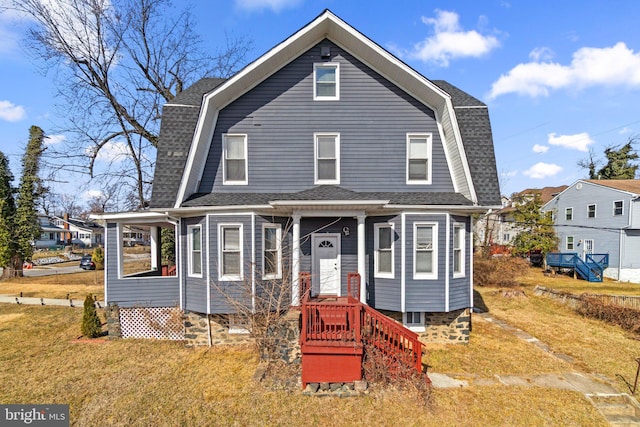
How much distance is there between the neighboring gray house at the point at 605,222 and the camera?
68.6 feet

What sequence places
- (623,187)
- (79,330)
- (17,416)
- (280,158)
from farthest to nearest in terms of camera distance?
(623,187), (79,330), (280,158), (17,416)

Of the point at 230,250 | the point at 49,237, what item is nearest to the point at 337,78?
the point at 230,250

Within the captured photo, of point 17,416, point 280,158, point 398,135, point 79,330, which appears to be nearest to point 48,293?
point 79,330

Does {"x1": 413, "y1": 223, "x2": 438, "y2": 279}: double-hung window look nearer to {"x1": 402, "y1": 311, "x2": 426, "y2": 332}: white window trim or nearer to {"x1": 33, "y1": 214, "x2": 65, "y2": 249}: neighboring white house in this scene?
{"x1": 402, "y1": 311, "x2": 426, "y2": 332}: white window trim

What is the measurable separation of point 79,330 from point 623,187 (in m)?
34.6

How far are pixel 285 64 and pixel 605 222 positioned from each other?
27435mm

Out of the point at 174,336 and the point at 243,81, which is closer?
the point at 243,81

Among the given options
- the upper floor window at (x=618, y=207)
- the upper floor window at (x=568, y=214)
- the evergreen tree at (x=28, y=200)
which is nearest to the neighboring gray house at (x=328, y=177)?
the upper floor window at (x=618, y=207)

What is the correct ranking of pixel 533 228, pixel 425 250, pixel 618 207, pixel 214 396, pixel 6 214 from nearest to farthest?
pixel 214 396 < pixel 425 250 < pixel 618 207 < pixel 6 214 < pixel 533 228

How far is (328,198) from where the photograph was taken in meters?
8.38

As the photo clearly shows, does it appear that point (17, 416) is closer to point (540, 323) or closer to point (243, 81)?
point (243, 81)

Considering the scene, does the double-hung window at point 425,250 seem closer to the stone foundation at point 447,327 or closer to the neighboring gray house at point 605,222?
the stone foundation at point 447,327

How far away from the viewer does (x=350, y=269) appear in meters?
9.45

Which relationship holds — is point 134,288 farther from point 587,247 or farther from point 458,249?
point 587,247
